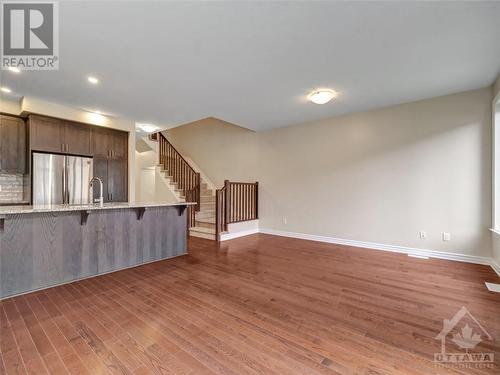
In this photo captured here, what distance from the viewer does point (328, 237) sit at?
5.14m

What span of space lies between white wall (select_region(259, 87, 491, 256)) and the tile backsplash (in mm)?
5177

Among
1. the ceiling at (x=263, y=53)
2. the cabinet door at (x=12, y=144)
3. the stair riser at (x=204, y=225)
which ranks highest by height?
the ceiling at (x=263, y=53)

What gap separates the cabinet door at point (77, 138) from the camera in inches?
168

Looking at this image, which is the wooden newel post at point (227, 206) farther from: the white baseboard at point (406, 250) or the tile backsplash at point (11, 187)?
the tile backsplash at point (11, 187)

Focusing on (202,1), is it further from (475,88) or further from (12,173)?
(12,173)

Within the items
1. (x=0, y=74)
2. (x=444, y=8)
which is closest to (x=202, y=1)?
(x=444, y=8)

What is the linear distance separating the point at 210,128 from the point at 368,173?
4.98 meters

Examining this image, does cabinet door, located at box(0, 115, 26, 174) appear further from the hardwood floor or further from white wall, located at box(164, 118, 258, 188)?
white wall, located at box(164, 118, 258, 188)


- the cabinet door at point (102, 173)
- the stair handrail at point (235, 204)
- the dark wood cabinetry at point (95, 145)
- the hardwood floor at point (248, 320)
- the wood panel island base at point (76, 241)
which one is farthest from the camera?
the stair handrail at point (235, 204)

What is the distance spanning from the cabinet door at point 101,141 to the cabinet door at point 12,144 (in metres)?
1.02

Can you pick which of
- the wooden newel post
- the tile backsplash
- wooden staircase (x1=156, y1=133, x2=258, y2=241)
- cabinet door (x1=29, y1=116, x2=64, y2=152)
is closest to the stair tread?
wooden staircase (x1=156, y1=133, x2=258, y2=241)

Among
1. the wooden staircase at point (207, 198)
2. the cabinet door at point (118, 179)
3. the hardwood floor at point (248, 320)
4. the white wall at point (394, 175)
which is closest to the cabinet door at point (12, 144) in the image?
the cabinet door at point (118, 179)

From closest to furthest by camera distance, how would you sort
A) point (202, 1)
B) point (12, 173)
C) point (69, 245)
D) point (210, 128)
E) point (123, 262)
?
point (202, 1), point (69, 245), point (123, 262), point (12, 173), point (210, 128)

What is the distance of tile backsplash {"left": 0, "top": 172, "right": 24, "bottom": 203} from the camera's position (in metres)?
4.05
